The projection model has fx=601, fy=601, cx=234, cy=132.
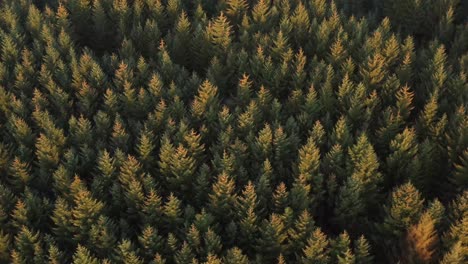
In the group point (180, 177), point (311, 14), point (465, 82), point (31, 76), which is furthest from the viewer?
point (311, 14)

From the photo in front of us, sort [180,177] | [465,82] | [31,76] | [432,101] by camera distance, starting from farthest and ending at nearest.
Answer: [31,76] → [465,82] → [432,101] → [180,177]

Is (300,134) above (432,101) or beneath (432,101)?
beneath

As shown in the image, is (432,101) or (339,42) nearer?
(432,101)

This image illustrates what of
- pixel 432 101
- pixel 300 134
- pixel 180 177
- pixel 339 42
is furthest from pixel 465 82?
pixel 180 177

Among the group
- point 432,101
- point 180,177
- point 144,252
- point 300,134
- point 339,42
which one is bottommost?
point 144,252

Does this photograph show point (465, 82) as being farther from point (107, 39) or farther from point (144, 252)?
point (107, 39)

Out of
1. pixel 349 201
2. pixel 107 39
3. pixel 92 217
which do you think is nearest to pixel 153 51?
pixel 107 39
